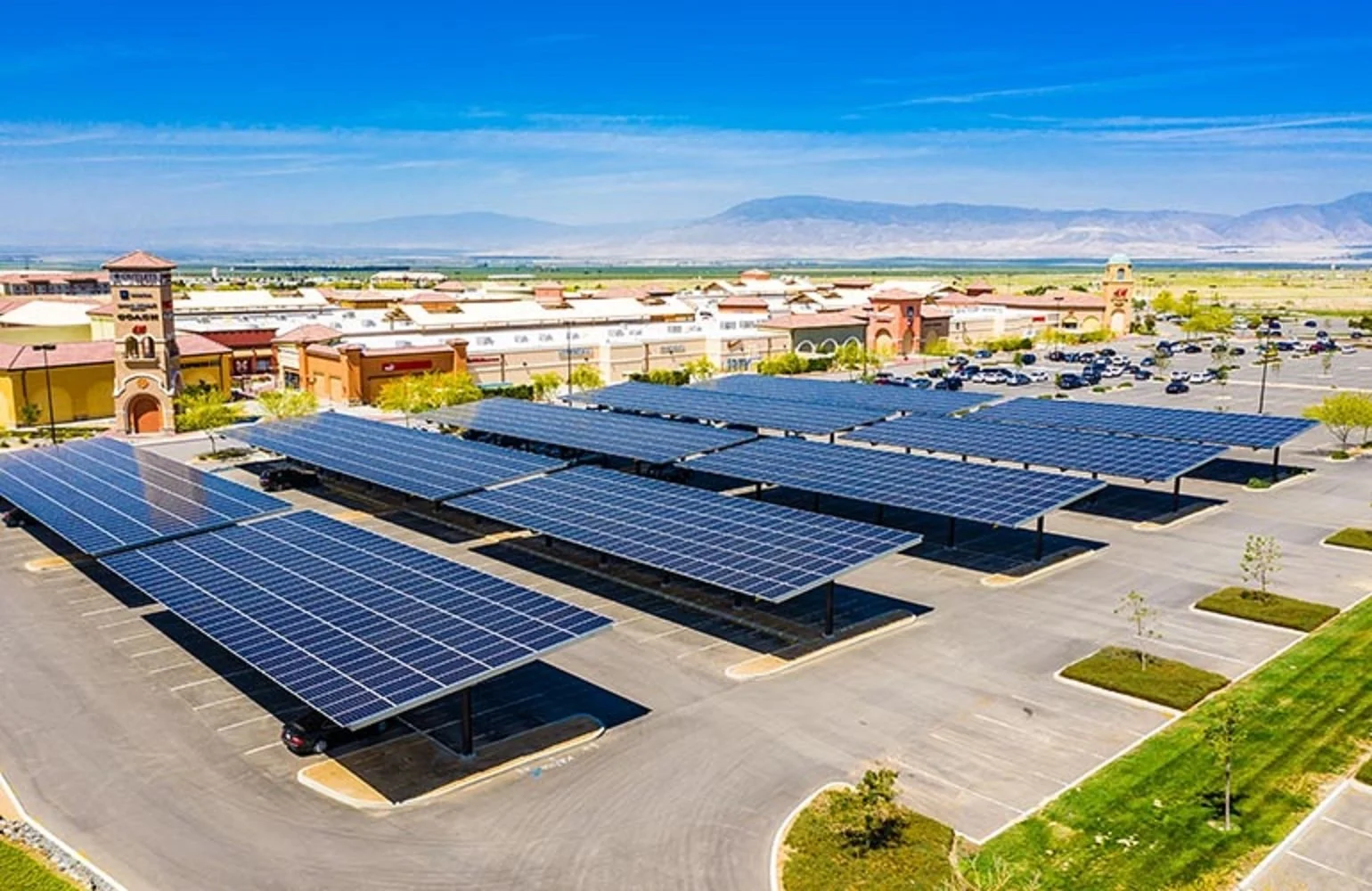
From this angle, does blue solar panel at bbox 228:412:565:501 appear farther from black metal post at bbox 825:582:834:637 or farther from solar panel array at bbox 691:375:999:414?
solar panel array at bbox 691:375:999:414

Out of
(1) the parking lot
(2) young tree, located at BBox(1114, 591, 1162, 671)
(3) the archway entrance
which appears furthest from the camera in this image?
(3) the archway entrance

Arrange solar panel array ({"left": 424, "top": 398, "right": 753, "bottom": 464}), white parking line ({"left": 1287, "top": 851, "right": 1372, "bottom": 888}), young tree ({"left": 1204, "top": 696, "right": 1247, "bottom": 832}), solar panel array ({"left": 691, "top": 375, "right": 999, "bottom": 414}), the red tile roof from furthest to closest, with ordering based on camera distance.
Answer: solar panel array ({"left": 691, "top": 375, "right": 999, "bottom": 414}) → the red tile roof → solar panel array ({"left": 424, "top": 398, "right": 753, "bottom": 464}) → young tree ({"left": 1204, "top": 696, "right": 1247, "bottom": 832}) → white parking line ({"left": 1287, "top": 851, "right": 1372, "bottom": 888})

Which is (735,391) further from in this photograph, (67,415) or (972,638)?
(67,415)

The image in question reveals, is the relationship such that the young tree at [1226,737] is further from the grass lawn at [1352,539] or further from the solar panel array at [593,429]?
the solar panel array at [593,429]

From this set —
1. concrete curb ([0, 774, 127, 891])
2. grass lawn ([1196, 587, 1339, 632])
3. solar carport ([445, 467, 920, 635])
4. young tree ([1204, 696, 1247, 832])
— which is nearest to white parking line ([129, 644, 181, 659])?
concrete curb ([0, 774, 127, 891])

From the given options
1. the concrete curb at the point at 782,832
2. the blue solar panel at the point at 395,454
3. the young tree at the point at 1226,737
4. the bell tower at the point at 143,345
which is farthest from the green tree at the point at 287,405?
the young tree at the point at 1226,737

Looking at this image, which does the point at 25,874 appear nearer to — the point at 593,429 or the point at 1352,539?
the point at 593,429

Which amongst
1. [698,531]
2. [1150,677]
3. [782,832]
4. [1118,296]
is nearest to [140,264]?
[698,531]
